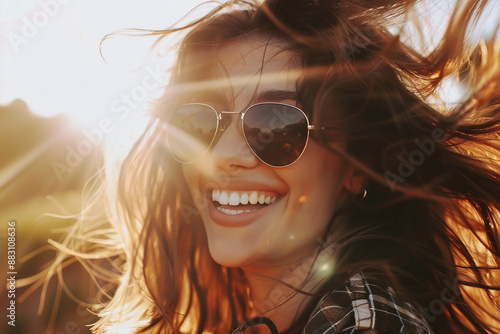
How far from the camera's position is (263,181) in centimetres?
195

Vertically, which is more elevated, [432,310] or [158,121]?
[158,121]

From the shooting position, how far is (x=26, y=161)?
14.4ft

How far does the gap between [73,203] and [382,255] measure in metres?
2.31

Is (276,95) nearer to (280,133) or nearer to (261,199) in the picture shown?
(280,133)

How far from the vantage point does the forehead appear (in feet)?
6.38

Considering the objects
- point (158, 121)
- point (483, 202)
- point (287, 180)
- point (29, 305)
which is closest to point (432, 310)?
point (483, 202)

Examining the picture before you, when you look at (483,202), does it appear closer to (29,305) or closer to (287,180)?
(287,180)

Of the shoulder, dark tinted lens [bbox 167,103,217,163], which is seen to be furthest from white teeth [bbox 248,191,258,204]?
the shoulder

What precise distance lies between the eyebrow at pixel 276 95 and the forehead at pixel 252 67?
0.01 metres

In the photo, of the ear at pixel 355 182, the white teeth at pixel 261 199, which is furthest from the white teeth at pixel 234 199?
the ear at pixel 355 182

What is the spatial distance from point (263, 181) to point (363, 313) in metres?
0.70

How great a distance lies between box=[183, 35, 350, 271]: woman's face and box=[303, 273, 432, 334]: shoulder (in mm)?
356

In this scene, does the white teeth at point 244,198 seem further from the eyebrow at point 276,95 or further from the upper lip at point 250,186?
the eyebrow at point 276,95

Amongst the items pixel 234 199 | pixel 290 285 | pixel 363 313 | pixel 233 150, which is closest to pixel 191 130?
pixel 233 150
